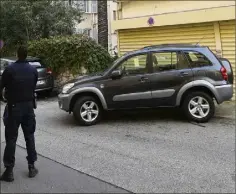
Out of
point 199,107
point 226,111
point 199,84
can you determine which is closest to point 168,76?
A: point 199,84

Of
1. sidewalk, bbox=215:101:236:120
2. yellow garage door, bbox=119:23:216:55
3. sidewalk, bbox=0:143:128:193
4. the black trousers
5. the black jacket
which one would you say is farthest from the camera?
yellow garage door, bbox=119:23:216:55

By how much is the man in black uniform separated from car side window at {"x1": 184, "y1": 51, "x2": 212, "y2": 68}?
13.4ft

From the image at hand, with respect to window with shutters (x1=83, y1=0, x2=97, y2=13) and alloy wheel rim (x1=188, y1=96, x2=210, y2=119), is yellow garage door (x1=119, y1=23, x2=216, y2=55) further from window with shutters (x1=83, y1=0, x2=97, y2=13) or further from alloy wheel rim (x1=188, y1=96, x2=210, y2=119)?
window with shutters (x1=83, y1=0, x2=97, y2=13)

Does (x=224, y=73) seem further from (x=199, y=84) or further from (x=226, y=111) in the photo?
(x=226, y=111)

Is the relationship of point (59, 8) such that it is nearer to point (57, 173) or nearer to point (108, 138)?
point (108, 138)

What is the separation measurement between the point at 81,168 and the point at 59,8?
14773 millimetres

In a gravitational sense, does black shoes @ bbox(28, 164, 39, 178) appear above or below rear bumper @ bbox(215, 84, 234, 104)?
below

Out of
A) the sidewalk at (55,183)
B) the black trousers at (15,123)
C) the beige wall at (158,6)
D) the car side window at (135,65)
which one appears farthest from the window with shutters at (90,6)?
Result: the black trousers at (15,123)

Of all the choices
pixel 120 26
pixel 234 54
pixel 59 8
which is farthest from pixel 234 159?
pixel 59 8

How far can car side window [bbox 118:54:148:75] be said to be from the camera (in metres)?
7.86

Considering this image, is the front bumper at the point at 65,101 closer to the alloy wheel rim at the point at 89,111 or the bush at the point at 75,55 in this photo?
the alloy wheel rim at the point at 89,111

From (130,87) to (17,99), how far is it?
3.49 meters

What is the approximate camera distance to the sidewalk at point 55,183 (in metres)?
4.46

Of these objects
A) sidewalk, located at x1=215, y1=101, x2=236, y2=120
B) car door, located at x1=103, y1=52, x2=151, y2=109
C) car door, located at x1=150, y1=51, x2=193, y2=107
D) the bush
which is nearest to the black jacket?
car door, located at x1=103, y1=52, x2=151, y2=109
